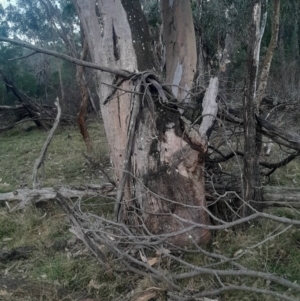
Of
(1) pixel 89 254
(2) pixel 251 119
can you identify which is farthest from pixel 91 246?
(2) pixel 251 119

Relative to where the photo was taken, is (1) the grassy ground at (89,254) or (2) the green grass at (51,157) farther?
(2) the green grass at (51,157)

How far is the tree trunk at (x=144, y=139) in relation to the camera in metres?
3.81

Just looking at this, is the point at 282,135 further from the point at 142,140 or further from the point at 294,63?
the point at 294,63

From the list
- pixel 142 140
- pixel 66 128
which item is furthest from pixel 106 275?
pixel 66 128

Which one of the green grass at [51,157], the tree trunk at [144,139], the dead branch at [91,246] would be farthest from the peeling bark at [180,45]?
the green grass at [51,157]

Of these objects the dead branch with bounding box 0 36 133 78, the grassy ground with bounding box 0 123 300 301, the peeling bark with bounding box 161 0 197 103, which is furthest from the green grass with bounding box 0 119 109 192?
the dead branch with bounding box 0 36 133 78

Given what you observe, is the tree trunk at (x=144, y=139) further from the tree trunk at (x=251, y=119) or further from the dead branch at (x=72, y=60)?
the tree trunk at (x=251, y=119)

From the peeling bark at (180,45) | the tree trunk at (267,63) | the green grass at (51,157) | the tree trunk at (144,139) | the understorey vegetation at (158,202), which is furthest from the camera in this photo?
the green grass at (51,157)

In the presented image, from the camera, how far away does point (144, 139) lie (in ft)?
12.7

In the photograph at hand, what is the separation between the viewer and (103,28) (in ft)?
13.3

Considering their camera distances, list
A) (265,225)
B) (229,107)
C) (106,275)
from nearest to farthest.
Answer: (106,275)
(265,225)
(229,107)

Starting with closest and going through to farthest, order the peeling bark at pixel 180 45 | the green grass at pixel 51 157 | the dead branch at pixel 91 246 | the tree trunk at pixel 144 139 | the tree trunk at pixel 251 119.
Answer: the dead branch at pixel 91 246 < the tree trunk at pixel 251 119 < the tree trunk at pixel 144 139 < the peeling bark at pixel 180 45 < the green grass at pixel 51 157

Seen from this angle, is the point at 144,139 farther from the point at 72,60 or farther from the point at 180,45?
the point at 180,45

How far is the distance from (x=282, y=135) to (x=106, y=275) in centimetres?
206
